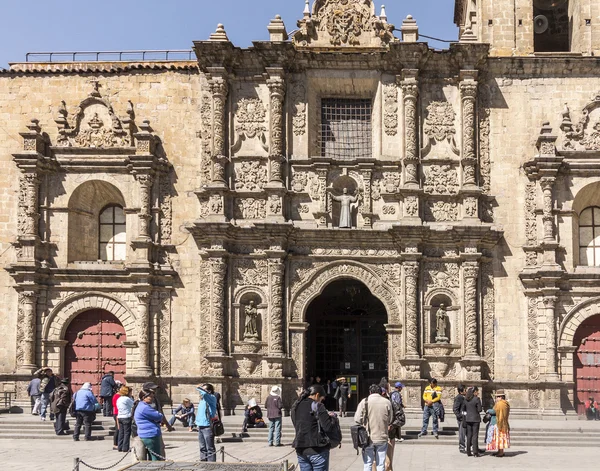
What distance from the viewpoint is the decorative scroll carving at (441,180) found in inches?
1048

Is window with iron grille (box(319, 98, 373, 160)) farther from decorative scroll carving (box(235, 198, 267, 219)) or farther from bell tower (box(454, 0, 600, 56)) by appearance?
bell tower (box(454, 0, 600, 56))

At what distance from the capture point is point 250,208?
2672 cm

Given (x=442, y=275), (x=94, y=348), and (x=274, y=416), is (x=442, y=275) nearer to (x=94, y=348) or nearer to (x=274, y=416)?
(x=274, y=416)

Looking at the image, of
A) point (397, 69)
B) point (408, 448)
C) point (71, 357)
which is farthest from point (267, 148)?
point (408, 448)

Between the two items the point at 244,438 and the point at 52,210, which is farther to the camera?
the point at 52,210

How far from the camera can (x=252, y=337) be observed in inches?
1029

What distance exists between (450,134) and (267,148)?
5.59 m

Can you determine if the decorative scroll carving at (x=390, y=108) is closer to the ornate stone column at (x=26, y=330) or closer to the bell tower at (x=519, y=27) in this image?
the bell tower at (x=519, y=27)

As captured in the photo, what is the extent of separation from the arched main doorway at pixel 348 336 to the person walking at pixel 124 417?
1045cm

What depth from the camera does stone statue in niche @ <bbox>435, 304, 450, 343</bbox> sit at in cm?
2589

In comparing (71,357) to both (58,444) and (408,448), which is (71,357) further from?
(408,448)

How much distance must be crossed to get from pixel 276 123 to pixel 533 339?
997cm

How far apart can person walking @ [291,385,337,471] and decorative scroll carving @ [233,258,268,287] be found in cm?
1486

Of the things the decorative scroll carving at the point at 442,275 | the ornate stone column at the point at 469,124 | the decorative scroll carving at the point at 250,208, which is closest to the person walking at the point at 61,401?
the decorative scroll carving at the point at 250,208
